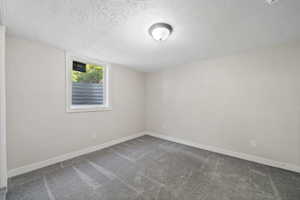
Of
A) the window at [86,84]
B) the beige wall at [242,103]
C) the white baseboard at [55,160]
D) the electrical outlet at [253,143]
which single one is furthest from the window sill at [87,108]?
the electrical outlet at [253,143]

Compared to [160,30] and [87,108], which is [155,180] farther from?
[160,30]

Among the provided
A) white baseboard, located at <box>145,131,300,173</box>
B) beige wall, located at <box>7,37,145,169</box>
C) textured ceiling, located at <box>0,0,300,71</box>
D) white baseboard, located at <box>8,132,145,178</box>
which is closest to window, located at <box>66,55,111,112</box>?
beige wall, located at <box>7,37,145,169</box>

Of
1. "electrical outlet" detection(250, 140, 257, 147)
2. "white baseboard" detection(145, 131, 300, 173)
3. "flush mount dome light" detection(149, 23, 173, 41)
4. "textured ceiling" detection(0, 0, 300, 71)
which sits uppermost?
"textured ceiling" detection(0, 0, 300, 71)

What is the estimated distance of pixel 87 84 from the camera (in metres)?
2.86

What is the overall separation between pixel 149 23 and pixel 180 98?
2.28m

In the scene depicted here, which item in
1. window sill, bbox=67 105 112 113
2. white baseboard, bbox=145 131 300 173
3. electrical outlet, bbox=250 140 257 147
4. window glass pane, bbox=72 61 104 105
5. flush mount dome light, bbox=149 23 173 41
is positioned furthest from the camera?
window glass pane, bbox=72 61 104 105

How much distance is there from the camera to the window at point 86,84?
7.98 feet

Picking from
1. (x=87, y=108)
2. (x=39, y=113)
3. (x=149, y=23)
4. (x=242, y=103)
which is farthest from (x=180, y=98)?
(x=39, y=113)

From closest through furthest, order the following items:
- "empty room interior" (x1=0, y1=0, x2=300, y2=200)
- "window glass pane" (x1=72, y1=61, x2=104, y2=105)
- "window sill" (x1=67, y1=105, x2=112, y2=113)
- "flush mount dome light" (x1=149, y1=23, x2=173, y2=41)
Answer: "empty room interior" (x1=0, y1=0, x2=300, y2=200)
"flush mount dome light" (x1=149, y1=23, x2=173, y2=41)
"window sill" (x1=67, y1=105, x2=112, y2=113)
"window glass pane" (x1=72, y1=61, x2=104, y2=105)

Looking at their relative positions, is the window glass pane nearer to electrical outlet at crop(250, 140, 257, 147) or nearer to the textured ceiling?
the textured ceiling

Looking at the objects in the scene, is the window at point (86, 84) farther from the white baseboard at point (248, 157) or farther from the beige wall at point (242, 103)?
the white baseboard at point (248, 157)

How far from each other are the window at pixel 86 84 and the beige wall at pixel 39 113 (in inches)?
5.2

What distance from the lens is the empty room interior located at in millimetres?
1414

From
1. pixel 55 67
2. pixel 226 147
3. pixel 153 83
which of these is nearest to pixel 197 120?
pixel 226 147
